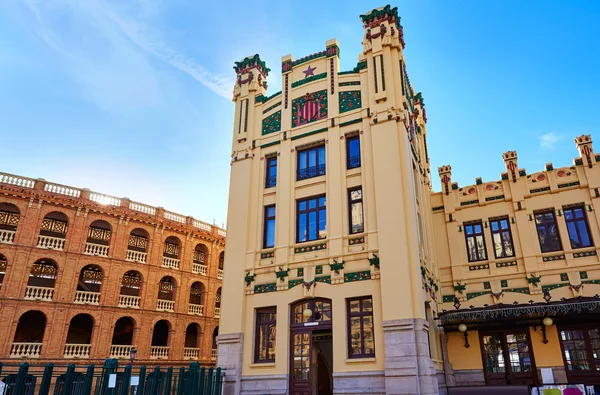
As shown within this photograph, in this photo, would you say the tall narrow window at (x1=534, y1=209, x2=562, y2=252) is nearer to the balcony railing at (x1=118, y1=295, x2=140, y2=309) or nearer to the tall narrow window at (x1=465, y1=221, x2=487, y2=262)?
the tall narrow window at (x1=465, y1=221, x2=487, y2=262)

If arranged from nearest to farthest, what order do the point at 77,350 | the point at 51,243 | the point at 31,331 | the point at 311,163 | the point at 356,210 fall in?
1. the point at 356,210
2. the point at 311,163
3. the point at 77,350
4. the point at 51,243
5. the point at 31,331

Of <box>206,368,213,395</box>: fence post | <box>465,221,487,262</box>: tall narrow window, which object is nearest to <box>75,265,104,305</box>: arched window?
<box>206,368,213,395</box>: fence post

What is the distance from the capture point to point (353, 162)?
60.7 feet

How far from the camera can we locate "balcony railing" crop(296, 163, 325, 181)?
19.1 meters

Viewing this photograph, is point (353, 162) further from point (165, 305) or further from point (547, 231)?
point (165, 305)

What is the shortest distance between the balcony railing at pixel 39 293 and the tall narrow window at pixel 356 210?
24902mm

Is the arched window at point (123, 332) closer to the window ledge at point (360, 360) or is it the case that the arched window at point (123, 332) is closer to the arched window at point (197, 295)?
the arched window at point (197, 295)

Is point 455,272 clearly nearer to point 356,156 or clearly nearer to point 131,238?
point 356,156

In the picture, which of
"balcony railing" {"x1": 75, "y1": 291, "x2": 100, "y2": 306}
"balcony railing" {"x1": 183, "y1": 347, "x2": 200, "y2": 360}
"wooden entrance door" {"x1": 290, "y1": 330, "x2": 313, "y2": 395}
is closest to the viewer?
"wooden entrance door" {"x1": 290, "y1": 330, "x2": 313, "y2": 395}

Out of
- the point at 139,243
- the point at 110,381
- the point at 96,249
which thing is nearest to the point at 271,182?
the point at 110,381

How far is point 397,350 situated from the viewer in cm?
1452

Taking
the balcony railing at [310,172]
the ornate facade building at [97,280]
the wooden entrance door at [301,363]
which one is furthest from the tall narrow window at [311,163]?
the ornate facade building at [97,280]

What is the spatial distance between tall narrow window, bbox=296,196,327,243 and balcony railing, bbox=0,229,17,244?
77.4ft

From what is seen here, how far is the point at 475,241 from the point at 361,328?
328 inches
